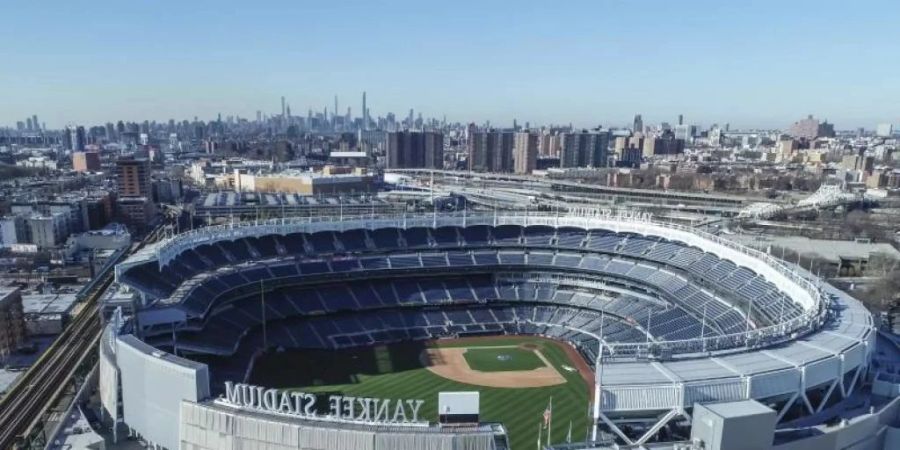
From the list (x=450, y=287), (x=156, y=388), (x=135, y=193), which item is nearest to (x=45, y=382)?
(x=156, y=388)

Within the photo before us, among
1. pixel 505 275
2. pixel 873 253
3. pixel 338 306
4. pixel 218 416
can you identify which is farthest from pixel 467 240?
pixel 873 253

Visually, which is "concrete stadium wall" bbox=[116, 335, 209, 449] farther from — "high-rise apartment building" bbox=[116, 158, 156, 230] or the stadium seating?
"high-rise apartment building" bbox=[116, 158, 156, 230]

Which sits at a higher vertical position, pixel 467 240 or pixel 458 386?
pixel 467 240

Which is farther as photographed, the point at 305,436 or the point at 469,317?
the point at 469,317

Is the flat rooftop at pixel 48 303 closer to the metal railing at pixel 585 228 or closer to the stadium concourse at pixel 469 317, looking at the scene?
the metal railing at pixel 585 228

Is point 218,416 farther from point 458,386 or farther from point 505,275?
point 505,275

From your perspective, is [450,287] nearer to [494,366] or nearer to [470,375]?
[494,366]

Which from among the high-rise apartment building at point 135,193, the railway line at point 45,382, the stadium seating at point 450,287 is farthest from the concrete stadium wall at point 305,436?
the high-rise apartment building at point 135,193
